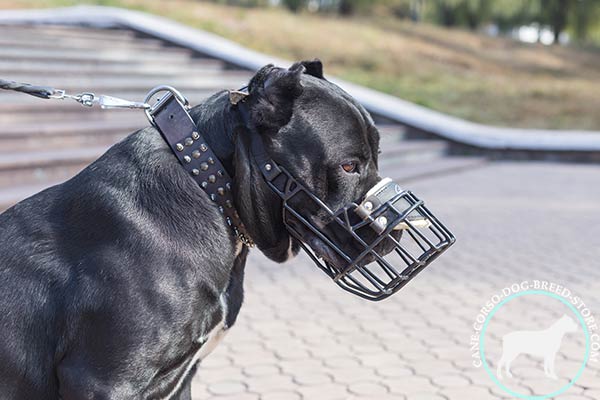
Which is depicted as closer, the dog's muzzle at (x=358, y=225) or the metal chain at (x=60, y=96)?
the dog's muzzle at (x=358, y=225)

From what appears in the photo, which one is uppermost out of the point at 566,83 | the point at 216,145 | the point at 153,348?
the point at 216,145

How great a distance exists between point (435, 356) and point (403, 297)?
1.09 metres

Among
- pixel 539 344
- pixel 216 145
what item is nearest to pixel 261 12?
pixel 539 344

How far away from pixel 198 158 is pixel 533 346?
2496mm

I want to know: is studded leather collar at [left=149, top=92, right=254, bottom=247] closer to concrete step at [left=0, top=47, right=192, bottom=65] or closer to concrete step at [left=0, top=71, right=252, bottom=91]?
concrete step at [left=0, top=71, right=252, bottom=91]

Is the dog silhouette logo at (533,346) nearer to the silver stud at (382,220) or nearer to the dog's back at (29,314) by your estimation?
the silver stud at (382,220)

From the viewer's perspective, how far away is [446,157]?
12.1 meters

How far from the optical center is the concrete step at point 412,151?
10328 mm

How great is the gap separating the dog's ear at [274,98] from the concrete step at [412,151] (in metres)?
7.86

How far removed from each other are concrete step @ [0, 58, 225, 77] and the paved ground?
461 cm

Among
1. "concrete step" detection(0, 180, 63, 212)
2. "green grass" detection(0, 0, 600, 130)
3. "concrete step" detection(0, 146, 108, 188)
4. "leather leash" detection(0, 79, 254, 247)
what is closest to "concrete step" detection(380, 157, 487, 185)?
"green grass" detection(0, 0, 600, 130)

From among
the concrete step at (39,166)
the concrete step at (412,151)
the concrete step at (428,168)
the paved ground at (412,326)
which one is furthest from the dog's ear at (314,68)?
the concrete step at (412,151)

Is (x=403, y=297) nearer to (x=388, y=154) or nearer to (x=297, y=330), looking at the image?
(x=297, y=330)

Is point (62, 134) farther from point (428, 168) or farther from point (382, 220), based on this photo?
point (382, 220)
